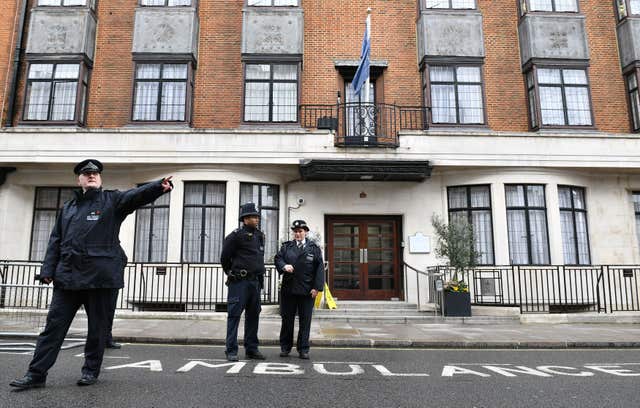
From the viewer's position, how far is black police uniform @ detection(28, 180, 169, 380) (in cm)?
433

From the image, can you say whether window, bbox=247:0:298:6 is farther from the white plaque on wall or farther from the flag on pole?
the white plaque on wall

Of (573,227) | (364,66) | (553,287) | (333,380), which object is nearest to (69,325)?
(333,380)

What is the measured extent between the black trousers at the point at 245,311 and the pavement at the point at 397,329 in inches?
78.0

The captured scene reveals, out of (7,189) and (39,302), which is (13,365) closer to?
(39,302)

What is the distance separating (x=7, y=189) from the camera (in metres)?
13.7

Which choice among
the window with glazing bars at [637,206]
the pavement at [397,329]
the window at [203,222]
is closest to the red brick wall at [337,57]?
the window with glazing bars at [637,206]

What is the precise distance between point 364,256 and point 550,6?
31.8 ft

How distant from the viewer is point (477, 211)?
13.8 metres

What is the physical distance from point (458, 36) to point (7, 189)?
13918 millimetres

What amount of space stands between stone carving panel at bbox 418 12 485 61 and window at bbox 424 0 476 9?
1.22 feet

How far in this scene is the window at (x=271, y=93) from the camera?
14219 mm

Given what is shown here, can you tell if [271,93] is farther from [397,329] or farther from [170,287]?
[397,329]

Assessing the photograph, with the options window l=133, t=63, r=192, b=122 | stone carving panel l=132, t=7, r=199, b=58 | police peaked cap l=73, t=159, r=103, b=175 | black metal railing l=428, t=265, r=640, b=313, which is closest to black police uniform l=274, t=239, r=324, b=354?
police peaked cap l=73, t=159, r=103, b=175

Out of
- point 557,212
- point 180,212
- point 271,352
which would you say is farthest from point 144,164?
point 557,212
